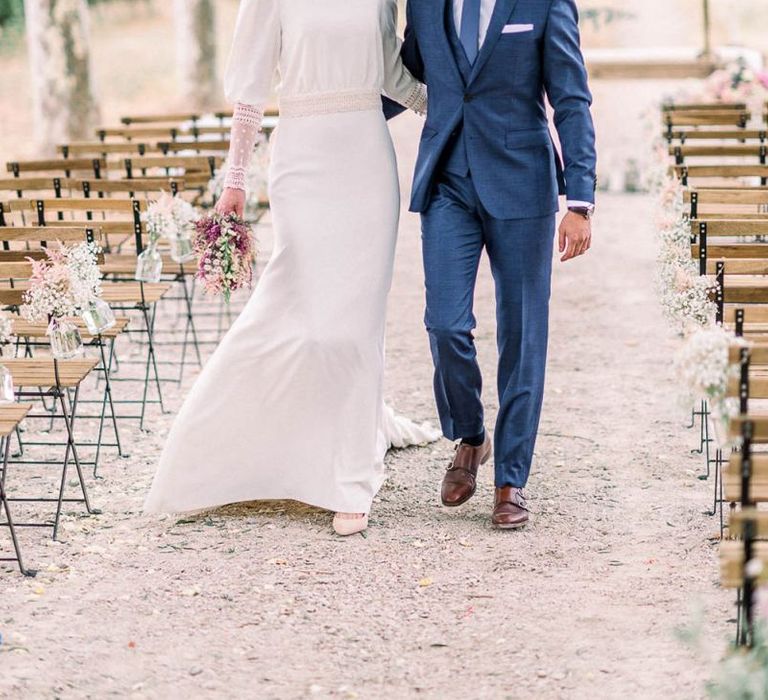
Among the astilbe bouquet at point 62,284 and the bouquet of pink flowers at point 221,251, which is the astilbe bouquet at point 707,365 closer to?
the bouquet of pink flowers at point 221,251

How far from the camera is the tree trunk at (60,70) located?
13.4 metres

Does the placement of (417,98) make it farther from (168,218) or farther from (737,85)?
(737,85)

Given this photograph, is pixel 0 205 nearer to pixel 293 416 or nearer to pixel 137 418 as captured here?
pixel 137 418

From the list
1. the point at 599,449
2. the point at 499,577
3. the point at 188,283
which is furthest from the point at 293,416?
the point at 188,283

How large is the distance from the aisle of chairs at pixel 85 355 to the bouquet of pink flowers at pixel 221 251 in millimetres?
682

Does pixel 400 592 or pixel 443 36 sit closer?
pixel 400 592

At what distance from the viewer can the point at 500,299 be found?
4.94m

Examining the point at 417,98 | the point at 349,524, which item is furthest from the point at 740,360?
the point at 417,98

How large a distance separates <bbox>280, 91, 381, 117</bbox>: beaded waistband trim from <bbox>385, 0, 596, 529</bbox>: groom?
225mm

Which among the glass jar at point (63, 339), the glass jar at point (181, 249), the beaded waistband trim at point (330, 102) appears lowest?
the glass jar at point (63, 339)

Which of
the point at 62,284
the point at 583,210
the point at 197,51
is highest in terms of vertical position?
the point at 197,51

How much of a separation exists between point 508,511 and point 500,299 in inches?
32.2

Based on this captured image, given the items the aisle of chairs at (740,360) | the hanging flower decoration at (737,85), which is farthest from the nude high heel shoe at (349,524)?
the hanging flower decoration at (737,85)

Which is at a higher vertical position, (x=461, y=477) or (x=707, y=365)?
(x=707, y=365)
